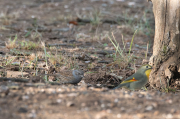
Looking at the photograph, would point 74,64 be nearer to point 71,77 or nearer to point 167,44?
point 71,77

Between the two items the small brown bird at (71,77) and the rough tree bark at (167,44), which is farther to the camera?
the small brown bird at (71,77)

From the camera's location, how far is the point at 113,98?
3193 millimetres

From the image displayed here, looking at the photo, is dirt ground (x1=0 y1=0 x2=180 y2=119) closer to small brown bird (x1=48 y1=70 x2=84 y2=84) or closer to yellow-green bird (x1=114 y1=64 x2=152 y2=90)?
small brown bird (x1=48 y1=70 x2=84 y2=84)

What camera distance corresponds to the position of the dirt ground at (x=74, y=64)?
2910 millimetres

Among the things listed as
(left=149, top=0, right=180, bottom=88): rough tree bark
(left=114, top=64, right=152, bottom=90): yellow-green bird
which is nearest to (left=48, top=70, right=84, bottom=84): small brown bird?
(left=114, top=64, right=152, bottom=90): yellow-green bird

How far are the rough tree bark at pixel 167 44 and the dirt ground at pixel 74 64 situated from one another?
0.74 ft

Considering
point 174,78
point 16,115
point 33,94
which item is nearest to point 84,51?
point 174,78

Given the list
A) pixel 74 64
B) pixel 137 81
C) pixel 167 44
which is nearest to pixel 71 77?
pixel 74 64

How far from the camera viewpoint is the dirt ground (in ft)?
9.55

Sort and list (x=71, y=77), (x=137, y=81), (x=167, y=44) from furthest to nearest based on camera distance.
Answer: (x=71, y=77)
(x=167, y=44)
(x=137, y=81)

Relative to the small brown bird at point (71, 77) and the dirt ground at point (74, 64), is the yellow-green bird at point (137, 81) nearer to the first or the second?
the dirt ground at point (74, 64)

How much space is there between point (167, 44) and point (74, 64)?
1829mm

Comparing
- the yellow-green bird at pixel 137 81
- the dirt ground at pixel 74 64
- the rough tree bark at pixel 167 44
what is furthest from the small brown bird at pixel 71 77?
the rough tree bark at pixel 167 44

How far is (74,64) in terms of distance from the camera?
534cm
